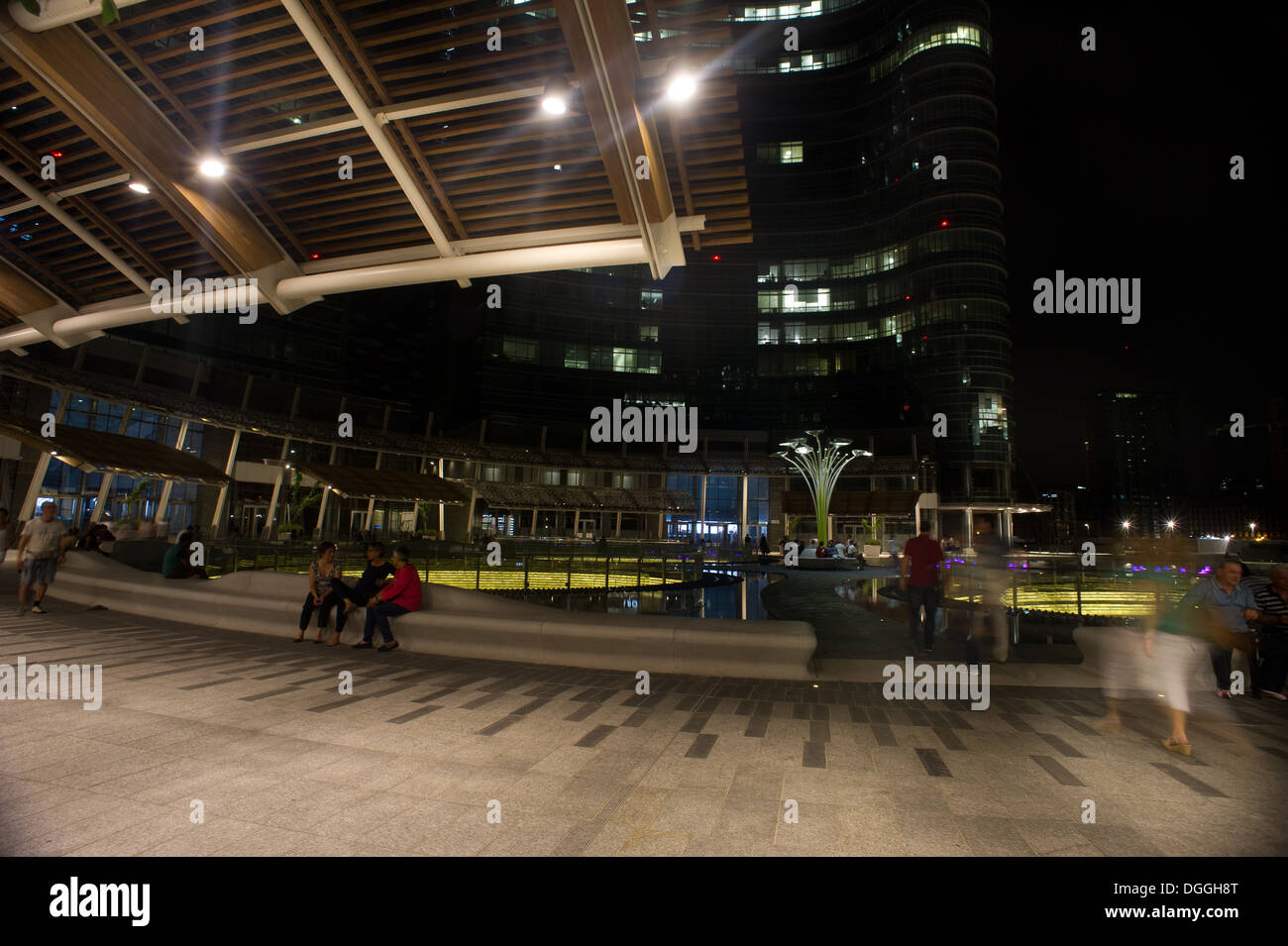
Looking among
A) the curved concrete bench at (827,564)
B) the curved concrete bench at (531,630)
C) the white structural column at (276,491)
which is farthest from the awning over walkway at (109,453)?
the curved concrete bench at (827,564)

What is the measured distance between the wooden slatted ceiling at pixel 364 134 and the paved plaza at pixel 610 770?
5.16 m

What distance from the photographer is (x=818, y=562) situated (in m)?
30.6

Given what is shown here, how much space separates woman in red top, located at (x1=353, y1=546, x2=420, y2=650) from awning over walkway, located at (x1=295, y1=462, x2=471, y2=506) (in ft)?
83.9

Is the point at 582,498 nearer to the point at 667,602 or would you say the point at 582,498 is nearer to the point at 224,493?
the point at 224,493

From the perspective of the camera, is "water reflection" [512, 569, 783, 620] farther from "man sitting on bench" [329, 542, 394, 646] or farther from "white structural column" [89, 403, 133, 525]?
"white structural column" [89, 403, 133, 525]

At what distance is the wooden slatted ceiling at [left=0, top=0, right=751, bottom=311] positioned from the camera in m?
5.14

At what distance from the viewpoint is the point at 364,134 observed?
595 centimetres

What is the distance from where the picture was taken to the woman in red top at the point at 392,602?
8.76 m

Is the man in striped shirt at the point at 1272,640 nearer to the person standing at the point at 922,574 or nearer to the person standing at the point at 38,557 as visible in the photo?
the person standing at the point at 922,574

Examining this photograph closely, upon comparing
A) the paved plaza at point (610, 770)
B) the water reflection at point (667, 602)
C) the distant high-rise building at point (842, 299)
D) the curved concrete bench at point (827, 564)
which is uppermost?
the distant high-rise building at point (842, 299)

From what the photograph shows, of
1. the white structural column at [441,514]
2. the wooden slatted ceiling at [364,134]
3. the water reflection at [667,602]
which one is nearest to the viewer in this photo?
the wooden slatted ceiling at [364,134]

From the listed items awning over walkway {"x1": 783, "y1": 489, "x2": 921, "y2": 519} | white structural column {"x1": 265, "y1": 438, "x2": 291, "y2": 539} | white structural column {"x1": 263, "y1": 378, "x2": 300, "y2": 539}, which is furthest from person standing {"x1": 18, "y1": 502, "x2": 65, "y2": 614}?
awning over walkway {"x1": 783, "y1": 489, "x2": 921, "y2": 519}

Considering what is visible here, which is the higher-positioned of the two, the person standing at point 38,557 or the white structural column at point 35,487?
the white structural column at point 35,487

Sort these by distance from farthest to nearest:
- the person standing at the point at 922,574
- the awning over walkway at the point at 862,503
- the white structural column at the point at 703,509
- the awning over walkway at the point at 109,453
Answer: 1. the white structural column at the point at 703,509
2. the awning over walkway at the point at 862,503
3. the awning over walkway at the point at 109,453
4. the person standing at the point at 922,574
